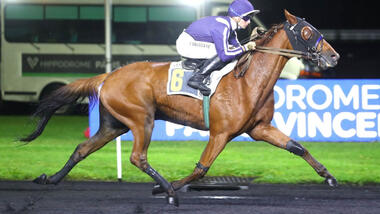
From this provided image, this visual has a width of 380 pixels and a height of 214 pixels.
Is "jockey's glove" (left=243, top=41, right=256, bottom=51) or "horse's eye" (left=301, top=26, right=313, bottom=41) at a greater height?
"horse's eye" (left=301, top=26, right=313, bottom=41)

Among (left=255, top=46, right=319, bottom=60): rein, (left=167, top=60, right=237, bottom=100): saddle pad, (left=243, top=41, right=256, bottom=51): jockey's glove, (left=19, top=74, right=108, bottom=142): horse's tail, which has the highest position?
(left=243, top=41, right=256, bottom=51): jockey's glove

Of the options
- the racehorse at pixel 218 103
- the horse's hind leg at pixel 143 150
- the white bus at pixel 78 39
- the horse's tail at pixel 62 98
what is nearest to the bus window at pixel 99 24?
the white bus at pixel 78 39

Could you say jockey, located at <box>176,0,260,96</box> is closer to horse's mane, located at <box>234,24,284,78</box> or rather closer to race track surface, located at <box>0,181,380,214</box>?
horse's mane, located at <box>234,24,284,78</box>

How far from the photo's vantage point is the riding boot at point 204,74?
27.8 feet

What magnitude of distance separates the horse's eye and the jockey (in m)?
0.52

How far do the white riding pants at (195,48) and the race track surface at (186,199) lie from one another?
149cm

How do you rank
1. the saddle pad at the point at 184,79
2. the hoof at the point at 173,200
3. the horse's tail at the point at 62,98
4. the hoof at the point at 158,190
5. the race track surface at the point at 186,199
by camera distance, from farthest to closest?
1. the horse's tail at the point at 62,98
2. the saddle pad at the point at 184,79
3. the hoof at the point at 158,190
4. the hoof at the point at 173,200
5. the race track surface at the point at 186,199

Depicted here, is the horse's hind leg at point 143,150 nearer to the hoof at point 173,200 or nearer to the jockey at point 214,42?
the hoof at point 173,200

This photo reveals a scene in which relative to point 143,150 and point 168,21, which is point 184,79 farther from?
point 168,21

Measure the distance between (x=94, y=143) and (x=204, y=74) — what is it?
4.88ft

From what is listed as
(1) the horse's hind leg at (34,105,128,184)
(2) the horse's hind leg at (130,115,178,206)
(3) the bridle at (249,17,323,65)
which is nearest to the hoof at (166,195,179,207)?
(2) the horse's hind leg at (130,115,178,206)

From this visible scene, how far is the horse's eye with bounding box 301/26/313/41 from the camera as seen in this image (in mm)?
8641

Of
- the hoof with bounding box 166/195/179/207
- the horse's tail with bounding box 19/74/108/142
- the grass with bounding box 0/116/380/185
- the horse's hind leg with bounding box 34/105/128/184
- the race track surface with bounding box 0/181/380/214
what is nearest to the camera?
the race track surface with bounding box 0/181/380/214

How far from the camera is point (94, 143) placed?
355 inches
